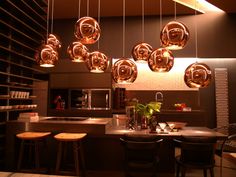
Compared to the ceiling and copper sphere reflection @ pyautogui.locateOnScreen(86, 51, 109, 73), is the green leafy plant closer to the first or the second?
copper sphere reflection @ pyautogui.locateOnScreen(86, 51, 109, 73)

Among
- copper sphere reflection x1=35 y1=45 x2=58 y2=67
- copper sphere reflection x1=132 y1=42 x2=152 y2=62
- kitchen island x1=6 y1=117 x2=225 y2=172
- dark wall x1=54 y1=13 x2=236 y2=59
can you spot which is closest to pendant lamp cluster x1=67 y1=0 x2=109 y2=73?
copper sphere reflection x1=35 y1=45 x2=58 y2=67

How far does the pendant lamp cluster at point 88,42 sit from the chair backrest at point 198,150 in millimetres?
1525

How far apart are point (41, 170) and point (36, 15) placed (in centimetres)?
347

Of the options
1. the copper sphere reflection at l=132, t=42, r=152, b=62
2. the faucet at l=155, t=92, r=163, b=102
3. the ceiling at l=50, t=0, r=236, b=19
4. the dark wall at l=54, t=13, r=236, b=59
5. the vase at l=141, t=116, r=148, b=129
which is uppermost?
the ceiling at l=50, t=0, r=236, b=19

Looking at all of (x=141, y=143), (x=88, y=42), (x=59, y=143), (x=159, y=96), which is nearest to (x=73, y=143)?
(x=59, y=143)

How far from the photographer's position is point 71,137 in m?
3.40

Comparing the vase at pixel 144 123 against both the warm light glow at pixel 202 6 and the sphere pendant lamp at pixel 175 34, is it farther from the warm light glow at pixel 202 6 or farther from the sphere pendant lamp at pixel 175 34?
the warm light glow at pixel 202 6

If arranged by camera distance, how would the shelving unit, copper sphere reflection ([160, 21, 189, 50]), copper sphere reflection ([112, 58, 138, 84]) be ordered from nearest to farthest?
copper sphere reflection ([160, 21, 189, 50])
copper sphere reflection ([112, 58, 138, 84])
the shelving unit

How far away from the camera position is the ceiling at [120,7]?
219 inches

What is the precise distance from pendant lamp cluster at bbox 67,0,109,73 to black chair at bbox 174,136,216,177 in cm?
152

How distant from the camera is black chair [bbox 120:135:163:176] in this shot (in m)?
2.94

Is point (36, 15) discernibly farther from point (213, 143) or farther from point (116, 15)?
point (213, 143)

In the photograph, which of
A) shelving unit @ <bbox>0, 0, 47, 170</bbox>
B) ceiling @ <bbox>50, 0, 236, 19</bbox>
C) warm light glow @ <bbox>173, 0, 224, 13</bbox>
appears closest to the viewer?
shelving unit @ <bbox>0, 0, 47, 170</bbox>

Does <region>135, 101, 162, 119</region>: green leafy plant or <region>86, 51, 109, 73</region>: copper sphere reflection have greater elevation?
<region>86, 51, 109, 73</region>: copper sphere reflection
